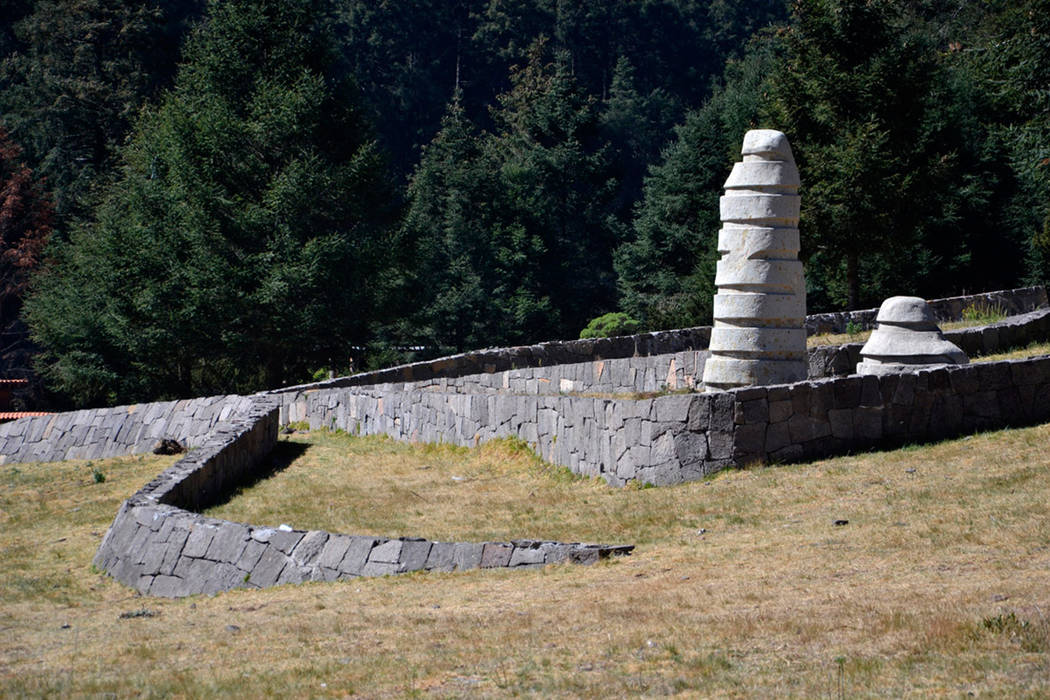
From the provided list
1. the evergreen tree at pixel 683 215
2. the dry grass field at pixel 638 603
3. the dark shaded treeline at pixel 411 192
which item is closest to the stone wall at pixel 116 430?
the dry grass field at pixel 638 603

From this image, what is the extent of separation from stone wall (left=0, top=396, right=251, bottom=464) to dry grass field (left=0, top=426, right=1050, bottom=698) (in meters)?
6.33

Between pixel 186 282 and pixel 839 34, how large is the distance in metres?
19.3

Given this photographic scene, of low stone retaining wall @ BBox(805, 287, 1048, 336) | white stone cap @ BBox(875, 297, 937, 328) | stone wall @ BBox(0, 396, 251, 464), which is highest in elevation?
white stone cap @ BBox(875, 297, 937, 328)

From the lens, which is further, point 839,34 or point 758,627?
point 839,34

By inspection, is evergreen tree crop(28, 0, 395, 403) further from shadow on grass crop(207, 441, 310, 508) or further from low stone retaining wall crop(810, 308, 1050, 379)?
low stone retaining wall crop(810, 308, 1050, 379)

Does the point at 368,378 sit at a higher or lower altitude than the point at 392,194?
lower

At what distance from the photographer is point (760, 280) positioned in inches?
634

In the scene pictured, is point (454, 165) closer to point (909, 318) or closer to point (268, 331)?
point (268, 331)

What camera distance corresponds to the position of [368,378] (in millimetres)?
26750

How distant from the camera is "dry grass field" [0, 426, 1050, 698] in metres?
6.82

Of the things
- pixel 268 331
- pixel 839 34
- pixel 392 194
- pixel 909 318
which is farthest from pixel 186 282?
pixel 909 318

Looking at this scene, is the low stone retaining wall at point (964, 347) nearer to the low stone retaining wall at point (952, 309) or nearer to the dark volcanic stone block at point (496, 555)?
the low stone retaining wall at point (952, 309)

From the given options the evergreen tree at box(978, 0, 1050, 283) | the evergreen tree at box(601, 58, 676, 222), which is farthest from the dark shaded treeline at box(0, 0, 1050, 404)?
the evergreen tree at box(601, 58, 676, 222)

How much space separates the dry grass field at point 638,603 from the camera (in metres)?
6.82
